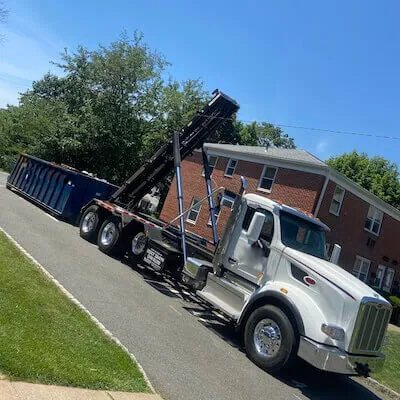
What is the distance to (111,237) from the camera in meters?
13.6

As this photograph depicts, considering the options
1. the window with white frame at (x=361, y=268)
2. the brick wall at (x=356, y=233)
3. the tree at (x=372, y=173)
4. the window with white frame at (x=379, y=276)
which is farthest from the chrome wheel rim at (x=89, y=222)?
the tree at (x=372, y=173)

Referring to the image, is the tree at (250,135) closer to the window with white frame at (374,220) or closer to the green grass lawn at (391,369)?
the window with white frame at (374,220)

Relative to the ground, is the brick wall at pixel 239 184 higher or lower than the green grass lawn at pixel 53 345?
higher

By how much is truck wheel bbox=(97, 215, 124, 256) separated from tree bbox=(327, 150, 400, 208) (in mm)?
37130

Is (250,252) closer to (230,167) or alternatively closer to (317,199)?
(317,199)

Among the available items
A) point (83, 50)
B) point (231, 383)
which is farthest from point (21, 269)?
point (83, 50)

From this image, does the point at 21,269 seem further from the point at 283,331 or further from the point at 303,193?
the point at 303,193

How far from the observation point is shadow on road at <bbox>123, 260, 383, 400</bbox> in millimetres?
7898

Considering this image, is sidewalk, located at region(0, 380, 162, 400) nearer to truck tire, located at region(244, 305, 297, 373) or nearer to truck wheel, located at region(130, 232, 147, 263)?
truck tire, located at region(244, 305, 297, 373)

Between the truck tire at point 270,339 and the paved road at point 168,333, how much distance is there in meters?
0.19

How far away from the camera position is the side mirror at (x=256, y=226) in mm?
8539

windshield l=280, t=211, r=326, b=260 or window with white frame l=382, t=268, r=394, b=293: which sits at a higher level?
window with white frame l=382, t=268, r=394, b=293

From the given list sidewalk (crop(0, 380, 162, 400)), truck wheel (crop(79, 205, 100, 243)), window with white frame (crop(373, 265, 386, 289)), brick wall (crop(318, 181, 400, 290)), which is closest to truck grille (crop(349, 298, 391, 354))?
sidewalk (crop(0, 380, 162, 400))

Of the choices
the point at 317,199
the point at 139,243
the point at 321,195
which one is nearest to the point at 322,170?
the point at 321,195
